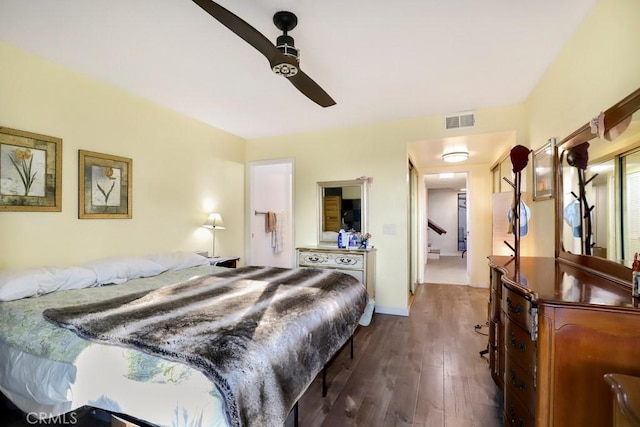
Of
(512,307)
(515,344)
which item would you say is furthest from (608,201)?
(515,344)

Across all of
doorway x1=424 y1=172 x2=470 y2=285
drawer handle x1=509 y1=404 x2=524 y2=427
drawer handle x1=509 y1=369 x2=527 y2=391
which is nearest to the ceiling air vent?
drawer handle x1=509 y1=369 x2=527 y2=391

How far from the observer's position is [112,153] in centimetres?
292

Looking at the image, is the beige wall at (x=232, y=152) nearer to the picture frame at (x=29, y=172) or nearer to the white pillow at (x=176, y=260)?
the picture frame at (x=29, y=172)

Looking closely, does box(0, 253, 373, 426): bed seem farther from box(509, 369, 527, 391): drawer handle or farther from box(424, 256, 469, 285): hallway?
box(424, 256, 469, 285): hallway

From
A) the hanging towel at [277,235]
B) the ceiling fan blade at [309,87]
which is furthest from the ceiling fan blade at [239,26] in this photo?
the hanging towel at [277,235]

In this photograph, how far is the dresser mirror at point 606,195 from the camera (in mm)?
1345

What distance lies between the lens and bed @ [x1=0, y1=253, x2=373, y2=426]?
43.0 inches

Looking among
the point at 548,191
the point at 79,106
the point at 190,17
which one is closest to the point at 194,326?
the point at 190,17

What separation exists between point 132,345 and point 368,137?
3626 millimetres

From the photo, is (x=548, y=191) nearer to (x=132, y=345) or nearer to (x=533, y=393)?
(x=533, y=393)

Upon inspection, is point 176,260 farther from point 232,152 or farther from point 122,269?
point 232,152

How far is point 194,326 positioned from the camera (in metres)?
1.40

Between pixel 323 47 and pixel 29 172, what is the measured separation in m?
2.60

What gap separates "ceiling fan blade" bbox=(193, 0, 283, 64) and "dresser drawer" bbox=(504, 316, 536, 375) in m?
2.00
